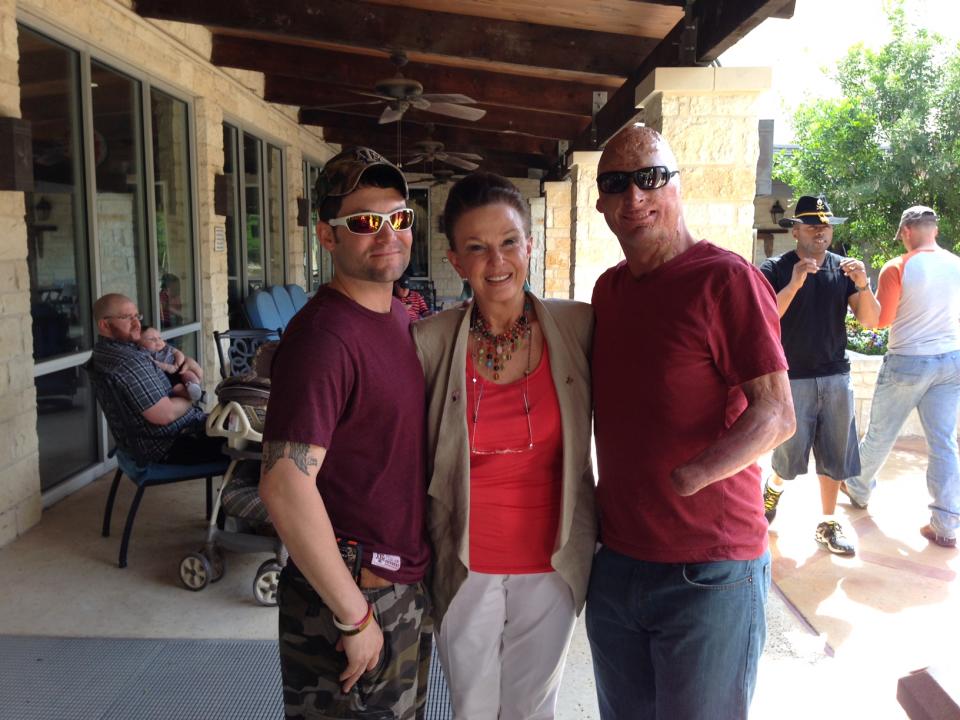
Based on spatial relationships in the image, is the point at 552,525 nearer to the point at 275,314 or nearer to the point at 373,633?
the point at 373,633

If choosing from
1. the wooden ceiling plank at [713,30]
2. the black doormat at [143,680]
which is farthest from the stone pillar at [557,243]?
the black doormat at [143,680]

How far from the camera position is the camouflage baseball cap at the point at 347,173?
1.39m

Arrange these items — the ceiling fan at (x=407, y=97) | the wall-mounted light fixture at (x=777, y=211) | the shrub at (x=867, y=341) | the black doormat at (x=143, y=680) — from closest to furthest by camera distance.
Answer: the black doormat at (x=143, y=680) → the ceiling fan at (x=407, y=97) → the shrub at (x=867, y=341) → the wall-mounted light fixture at (x=777, y=211)

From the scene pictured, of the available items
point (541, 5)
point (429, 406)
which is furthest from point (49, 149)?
point (429, 406)

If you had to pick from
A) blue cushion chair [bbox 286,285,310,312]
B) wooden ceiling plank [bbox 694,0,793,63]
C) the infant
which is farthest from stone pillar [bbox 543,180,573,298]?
the infant

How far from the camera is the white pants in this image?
4.96ft

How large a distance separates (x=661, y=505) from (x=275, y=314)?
240 inches

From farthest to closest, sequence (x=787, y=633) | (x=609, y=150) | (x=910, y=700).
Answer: (x=787, y=633) → (x=609, y=150) → (x=910, y=700)

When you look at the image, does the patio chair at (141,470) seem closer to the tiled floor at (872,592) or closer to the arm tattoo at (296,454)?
the arm tattoo at (296,454)

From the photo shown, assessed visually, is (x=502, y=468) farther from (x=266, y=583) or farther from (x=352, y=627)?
Result: (x=266, y=583)

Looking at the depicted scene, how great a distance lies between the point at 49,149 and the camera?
4008 millimetres

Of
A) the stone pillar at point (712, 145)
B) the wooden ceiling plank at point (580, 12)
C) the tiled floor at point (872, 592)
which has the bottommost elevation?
the tiled floor at point (872, 592)

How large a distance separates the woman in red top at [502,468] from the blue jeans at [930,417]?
10.1 ft

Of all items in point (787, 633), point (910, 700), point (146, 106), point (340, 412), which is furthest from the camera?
point (146, 106)
